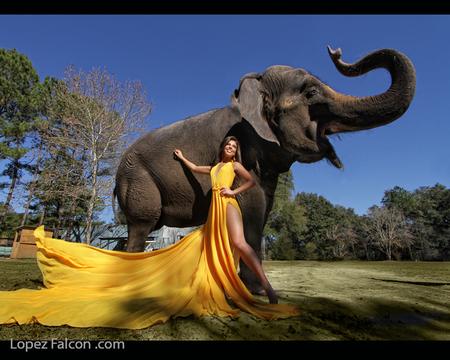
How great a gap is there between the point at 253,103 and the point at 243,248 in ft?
5.45

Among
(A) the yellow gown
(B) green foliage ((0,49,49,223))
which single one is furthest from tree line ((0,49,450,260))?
(A) the yellow gown

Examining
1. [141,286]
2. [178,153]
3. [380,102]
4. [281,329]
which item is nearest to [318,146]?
[380,102]

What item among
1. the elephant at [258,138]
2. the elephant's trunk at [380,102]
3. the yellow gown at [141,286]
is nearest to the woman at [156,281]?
the yellow gown at [141,286]

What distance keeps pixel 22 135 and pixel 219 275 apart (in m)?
26.9

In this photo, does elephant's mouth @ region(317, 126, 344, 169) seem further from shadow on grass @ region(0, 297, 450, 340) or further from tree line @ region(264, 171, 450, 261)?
tree line @ region(264, 171, 450, 261)

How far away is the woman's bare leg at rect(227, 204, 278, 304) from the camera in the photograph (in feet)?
8.68

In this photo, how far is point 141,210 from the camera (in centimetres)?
345

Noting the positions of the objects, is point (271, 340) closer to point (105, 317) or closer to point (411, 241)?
point (105, 317)

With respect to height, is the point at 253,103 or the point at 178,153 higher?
the point at 253,103

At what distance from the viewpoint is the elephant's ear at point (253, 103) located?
3.28 m

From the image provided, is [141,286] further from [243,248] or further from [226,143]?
[226,143]

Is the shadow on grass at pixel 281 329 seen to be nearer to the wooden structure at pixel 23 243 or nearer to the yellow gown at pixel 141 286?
the yellow gown at pixel 141 286

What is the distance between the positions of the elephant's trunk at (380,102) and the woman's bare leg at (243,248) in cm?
143

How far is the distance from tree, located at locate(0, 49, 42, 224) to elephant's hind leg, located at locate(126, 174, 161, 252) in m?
24.5
